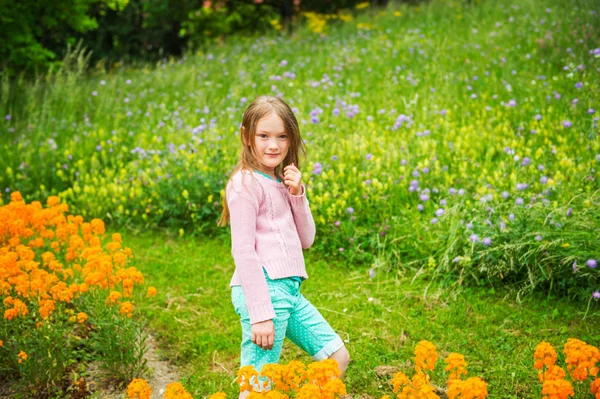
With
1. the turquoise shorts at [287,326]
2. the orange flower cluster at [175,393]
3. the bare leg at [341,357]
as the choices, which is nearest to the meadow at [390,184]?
the bare leg at [341,357]

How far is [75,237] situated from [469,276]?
8.70 ft

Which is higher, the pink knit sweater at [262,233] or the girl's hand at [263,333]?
the pink knit sweater at [262,233]

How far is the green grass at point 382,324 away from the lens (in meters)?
3.33

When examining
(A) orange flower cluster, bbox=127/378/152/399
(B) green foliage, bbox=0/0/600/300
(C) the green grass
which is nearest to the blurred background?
(B) green foliage, bbox=0/0/600/300

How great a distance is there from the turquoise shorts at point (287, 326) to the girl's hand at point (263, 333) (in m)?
0.08

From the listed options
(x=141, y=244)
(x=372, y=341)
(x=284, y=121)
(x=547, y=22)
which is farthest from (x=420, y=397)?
(x=547, y=22)

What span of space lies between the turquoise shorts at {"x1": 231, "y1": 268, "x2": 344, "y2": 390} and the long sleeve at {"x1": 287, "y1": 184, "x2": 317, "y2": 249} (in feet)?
0.82

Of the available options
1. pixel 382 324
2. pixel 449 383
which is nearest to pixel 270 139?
pixel 449 383

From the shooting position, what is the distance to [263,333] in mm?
2289

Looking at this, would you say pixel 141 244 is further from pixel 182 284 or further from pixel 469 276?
pixel 469 276

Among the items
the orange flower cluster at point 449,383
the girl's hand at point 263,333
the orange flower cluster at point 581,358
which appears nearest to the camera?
the orange flower cluster at point 449,383

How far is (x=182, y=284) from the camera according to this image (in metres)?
4.65

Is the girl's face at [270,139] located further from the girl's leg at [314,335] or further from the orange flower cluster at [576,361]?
the orange flower cluster at [576,361]

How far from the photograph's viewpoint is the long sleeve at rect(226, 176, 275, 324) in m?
2.30
